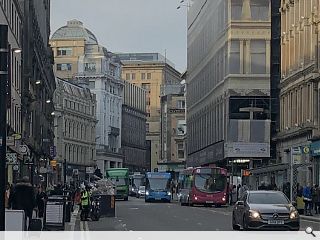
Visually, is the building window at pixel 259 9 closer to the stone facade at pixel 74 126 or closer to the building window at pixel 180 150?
the stone facade at pixel 74 126

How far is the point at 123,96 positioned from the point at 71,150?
38.3 m

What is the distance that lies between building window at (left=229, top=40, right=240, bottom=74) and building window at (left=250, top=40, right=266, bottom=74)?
50.8 inches

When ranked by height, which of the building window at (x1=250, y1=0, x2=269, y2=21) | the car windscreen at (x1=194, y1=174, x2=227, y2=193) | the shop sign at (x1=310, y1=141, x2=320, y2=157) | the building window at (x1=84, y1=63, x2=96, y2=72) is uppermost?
the building window at (x1=84, y1=63, x2=96, y2=72)

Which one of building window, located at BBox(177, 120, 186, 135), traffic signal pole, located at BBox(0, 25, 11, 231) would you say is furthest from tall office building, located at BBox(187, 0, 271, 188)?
traffic signal pole, located at BBox(0, 25, 11, 231)

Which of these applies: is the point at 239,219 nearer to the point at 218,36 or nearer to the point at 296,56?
the point at 296,56

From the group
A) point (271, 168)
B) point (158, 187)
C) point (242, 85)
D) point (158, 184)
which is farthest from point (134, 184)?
point (271, 168)

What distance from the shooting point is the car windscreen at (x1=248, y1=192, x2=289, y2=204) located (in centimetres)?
3075

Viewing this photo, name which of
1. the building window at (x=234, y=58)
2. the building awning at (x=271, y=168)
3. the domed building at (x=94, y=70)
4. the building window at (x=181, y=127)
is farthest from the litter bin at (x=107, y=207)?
the building window at (x=181, y=127)

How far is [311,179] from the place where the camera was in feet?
213

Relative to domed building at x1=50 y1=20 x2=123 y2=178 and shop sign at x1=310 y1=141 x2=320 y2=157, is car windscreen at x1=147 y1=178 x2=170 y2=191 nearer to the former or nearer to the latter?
shop sign at x1=310 y1=141 x2=320 y2=157

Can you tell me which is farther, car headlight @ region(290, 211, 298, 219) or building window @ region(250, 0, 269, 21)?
building window @ region(250, 0, 269, 21)

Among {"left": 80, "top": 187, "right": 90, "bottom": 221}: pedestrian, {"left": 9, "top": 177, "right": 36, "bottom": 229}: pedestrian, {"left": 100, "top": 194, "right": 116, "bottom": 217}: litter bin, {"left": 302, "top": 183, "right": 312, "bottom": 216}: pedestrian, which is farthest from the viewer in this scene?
{"left": 302, "top": 183, "right": 312, "bottom": 216}: pedestrian

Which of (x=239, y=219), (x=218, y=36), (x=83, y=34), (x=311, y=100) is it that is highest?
(x=83, y=34)

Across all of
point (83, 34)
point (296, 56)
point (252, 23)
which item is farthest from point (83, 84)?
point (296, 56)
